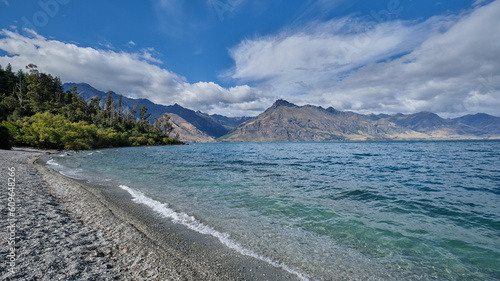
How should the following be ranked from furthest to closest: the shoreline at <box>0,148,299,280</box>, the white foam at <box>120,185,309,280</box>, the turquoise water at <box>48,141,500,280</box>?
the turquoise water at <box>48,141,500,280</box> → the white foam at <box>120,185,309,280</box> → the shoreline at <box>0,148,299,280</box>

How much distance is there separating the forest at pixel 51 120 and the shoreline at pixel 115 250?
6913 cm

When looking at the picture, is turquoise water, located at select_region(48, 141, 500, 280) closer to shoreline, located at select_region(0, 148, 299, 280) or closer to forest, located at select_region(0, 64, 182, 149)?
shoreline, located at select_region(0, 148, 299, 280)

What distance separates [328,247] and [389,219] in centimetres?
611

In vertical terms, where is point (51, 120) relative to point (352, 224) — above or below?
above

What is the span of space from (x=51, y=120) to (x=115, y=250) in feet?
319

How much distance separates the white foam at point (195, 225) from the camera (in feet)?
26.0

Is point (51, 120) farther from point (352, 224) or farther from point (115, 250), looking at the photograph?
point (352, 224)

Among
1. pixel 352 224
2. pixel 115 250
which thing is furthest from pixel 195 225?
pixel 352 224

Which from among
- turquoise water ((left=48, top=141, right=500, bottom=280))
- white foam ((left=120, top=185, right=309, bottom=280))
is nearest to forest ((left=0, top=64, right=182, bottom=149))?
white foam ((left=120, top=185, right=309, bottom=280))

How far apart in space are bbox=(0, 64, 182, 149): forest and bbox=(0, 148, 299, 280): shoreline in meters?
69.1

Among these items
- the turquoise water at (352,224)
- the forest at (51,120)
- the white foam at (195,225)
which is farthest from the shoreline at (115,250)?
the forest at (51,120)

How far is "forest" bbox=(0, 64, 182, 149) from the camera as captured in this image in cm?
7075

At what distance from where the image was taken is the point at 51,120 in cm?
7656

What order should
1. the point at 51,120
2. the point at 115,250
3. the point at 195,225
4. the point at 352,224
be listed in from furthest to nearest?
the point at 51,120
the point at 352,224
the point at 195,225
the point at 115,250
